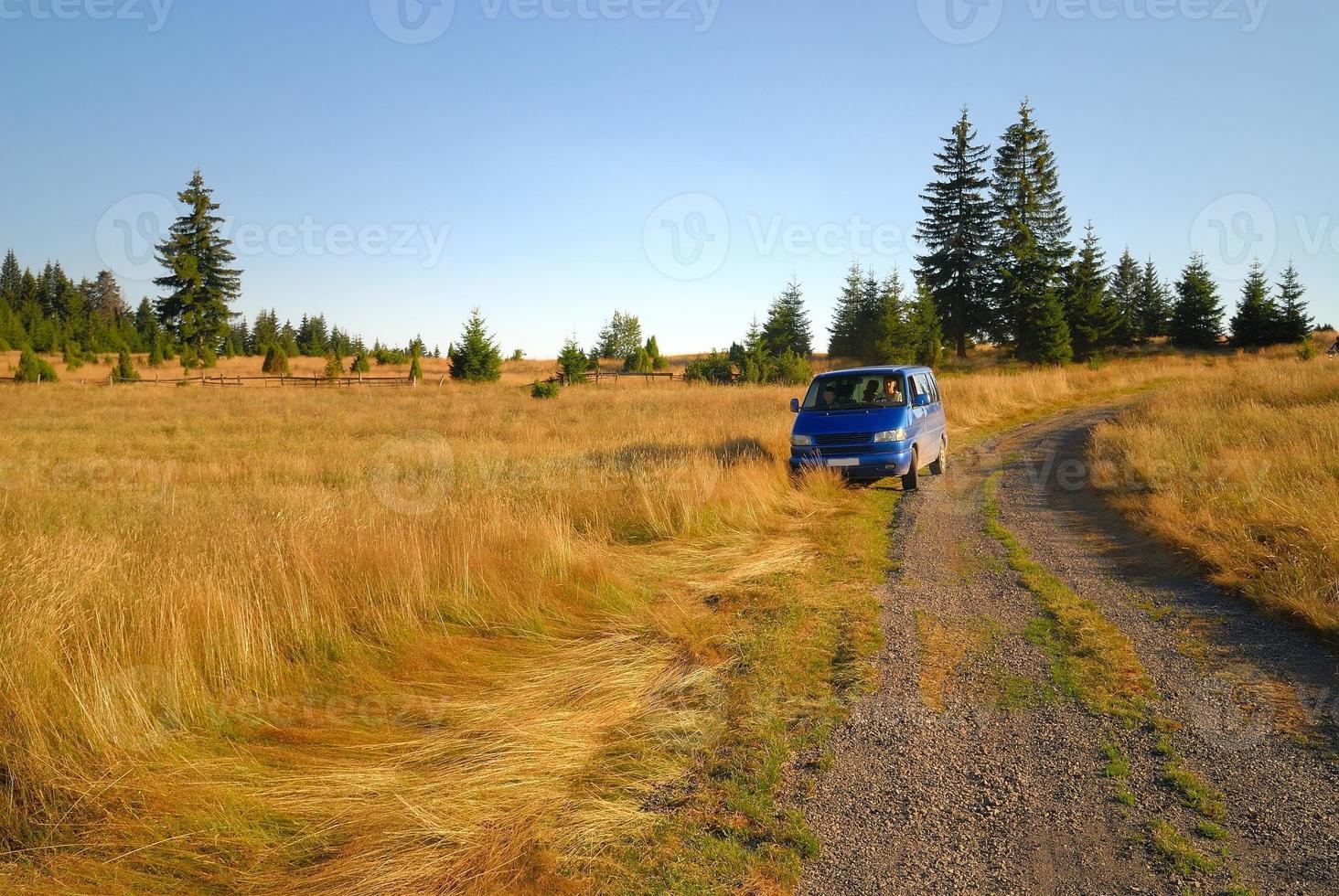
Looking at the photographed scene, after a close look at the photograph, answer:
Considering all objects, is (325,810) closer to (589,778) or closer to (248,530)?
(589,778)

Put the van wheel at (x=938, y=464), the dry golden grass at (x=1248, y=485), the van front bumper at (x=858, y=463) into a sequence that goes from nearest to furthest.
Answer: the dry golden grass at (x=1248, y=485) → the van front bumper at (x=858, y=463) → the van wheel at (x=938, y=464)

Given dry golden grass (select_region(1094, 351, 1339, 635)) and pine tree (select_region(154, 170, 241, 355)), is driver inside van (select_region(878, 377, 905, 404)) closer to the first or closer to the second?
dry golden grass (select_region(1094, 351, 1339, 635))

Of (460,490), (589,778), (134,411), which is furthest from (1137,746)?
(134,411)

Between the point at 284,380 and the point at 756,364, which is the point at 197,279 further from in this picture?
the point at 756,364

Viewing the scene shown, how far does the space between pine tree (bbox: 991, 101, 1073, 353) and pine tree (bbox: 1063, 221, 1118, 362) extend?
1426mm

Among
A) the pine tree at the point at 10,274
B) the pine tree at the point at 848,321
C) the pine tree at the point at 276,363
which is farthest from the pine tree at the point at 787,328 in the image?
the pine tree at the point at 10,274

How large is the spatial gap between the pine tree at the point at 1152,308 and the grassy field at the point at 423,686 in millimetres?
63546

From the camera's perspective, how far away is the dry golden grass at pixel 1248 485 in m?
6.01

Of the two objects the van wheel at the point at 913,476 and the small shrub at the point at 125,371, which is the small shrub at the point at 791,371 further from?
the small shrub at the point at 125,371

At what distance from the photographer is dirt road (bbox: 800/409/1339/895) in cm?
285

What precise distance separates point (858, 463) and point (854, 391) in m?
1.67

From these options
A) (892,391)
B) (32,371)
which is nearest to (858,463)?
(892,391)

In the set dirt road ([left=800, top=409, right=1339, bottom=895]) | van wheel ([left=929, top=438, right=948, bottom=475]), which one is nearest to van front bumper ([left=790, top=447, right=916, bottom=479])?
van wheel ([left=929, top=438, right=948, bottom=475])

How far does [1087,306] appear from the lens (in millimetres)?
51719
